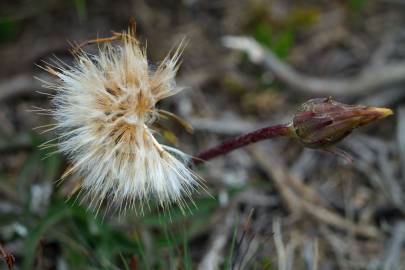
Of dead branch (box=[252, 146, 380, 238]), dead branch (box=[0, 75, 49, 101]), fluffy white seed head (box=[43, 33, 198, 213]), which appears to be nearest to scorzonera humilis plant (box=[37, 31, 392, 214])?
fluffy white seed head (box=[43, 33, 198, 213])

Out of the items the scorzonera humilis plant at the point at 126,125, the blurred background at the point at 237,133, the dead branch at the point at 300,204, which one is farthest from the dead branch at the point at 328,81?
the scorzonera humilis plant at the point at 126,125

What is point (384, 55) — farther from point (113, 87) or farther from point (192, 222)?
point (113, 87)

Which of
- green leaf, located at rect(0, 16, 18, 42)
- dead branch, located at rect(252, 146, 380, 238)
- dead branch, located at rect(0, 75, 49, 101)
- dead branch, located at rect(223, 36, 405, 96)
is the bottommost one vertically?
dead branch, located at rect(252, 146, 380, 238)

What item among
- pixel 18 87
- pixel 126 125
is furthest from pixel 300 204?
pixel 18 87

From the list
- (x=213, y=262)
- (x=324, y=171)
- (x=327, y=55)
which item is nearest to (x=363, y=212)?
(x=324, y=171)

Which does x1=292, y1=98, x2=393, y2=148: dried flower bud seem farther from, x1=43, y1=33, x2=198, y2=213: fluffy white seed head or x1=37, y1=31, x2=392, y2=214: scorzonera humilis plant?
x1=43, y1=33, x2=198, y2=213: fluffy white seed head

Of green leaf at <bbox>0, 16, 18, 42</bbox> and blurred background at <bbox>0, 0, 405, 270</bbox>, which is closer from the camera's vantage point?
blurred background at <bbox>0, 0, 405, 270</bbox>
